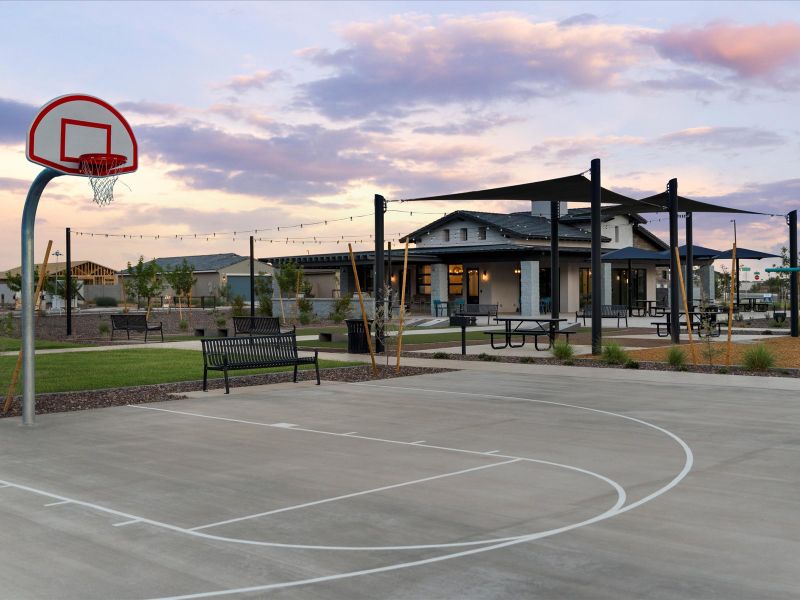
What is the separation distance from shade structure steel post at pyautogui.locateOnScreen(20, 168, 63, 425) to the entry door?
35575 mm

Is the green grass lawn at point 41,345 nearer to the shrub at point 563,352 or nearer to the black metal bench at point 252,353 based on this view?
the black metal bench at point 252,353

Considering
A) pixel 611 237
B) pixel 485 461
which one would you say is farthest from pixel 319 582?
pixel 611 237

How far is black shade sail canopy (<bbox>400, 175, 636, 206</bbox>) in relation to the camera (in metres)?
19.9

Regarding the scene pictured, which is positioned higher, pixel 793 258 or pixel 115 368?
pixel 793 258

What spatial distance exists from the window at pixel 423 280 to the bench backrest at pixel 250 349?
32220 mm

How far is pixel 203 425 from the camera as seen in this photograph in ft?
35.7

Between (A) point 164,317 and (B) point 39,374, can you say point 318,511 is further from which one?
A: (A) point 164,317

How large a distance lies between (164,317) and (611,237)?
25570mm

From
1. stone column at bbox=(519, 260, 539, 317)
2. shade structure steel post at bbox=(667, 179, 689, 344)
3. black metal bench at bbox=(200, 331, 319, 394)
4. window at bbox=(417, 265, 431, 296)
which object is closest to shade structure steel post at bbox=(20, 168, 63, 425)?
black metal bench at bbox=(200, 331, 319, 394)

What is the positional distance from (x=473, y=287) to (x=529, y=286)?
15.1ft

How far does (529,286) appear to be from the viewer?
1665 inches

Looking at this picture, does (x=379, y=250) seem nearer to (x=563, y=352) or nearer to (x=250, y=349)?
(x=563, y=352)

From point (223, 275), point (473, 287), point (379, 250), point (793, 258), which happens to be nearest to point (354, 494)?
point (379, 250)

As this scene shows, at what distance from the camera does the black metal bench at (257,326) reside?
2464cm
